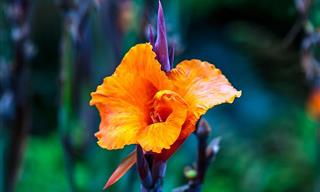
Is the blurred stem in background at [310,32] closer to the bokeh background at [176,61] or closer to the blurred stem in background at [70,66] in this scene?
the bokeh background at [176,61]

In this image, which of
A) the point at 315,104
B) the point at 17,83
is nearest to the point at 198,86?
the point at 17,83

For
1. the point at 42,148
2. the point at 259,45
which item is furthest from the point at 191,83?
the point at 259,45

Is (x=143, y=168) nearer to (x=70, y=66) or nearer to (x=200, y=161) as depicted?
(x=200, y=161)

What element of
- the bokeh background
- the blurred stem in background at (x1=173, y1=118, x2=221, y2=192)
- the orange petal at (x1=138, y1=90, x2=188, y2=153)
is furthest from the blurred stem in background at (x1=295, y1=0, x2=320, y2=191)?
the orange petal at (x1=138, y1=90, x2=188, y2=153)

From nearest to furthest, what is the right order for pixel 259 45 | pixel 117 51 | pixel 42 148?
pixel 117 51 < pixel 42 148 < pixel 259 45

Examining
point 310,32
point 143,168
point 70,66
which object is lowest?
point 143,168

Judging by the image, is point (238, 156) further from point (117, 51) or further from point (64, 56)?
point (64, 56)

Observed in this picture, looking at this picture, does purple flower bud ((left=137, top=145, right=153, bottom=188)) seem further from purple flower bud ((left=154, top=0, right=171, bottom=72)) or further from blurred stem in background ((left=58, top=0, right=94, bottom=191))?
blurred stem in background ((left=58, top=0, right=94, bottom=191))
